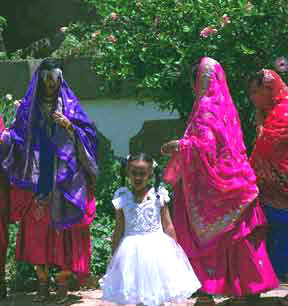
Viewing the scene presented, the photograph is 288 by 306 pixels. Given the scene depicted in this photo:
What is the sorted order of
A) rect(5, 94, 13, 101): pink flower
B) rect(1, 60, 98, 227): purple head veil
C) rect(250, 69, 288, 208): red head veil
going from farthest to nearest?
rect(5, 94, 13, 101): pink flower
rect(1, 60, 98, 227): purple head veil
rect(250, 69, 288, 208): red head veil

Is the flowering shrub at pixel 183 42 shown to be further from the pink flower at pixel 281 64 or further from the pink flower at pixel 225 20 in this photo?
the pink flower at pixel 281 64

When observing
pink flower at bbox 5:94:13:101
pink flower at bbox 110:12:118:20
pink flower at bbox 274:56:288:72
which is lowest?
pink flower at bbox 5:94:13:101

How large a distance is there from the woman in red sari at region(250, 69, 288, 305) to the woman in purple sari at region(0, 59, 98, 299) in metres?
1.26

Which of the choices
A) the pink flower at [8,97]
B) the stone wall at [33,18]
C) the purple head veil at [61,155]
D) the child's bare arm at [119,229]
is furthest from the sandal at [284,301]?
the stone wall at [33,18]

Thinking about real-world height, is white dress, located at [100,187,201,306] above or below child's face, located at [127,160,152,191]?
below

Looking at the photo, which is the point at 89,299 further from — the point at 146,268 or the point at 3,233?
the point at 146,268

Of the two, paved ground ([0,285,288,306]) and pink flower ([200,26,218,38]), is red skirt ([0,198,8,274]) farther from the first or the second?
pink flower ([200,26,218,38])

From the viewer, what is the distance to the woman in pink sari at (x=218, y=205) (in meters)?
5.88

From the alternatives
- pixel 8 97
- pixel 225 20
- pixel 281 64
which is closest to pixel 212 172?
pixel 281 64

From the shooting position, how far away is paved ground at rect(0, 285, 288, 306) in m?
6.41

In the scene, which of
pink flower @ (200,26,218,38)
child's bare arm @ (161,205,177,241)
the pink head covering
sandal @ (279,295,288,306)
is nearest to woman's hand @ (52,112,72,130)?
the pink head covering

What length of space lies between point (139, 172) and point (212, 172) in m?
0.53

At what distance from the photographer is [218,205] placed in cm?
591

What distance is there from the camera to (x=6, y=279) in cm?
714
